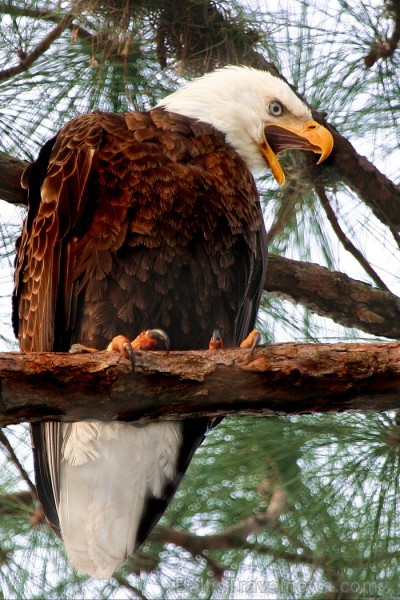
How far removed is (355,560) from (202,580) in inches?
22.2

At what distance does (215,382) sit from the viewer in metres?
1.84

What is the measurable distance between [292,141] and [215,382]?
1.23 m

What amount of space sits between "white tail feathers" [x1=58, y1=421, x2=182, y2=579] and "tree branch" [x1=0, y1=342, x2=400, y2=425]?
0.75 metres

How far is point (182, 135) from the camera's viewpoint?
102 inches

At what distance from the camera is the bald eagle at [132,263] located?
239cm

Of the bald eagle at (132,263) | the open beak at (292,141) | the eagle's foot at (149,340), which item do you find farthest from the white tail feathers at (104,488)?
the open beak at (292,141)

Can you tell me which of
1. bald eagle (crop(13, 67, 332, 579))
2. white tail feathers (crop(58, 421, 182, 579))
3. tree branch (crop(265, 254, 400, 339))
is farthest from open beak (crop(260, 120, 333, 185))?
white tail feathers (crop(58, 421, 182, 579))

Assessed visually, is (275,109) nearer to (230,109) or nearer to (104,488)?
(230,109)

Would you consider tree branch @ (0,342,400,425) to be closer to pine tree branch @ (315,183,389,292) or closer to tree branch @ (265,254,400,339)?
tree branch @ (265,254,400,339)

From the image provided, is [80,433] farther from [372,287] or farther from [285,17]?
[285,17]

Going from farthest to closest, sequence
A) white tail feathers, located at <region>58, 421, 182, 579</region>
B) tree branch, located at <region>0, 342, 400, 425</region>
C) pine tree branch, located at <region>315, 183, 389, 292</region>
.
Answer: pine tree branch, located at <region>315, 183, 389, 292</region>
white tail feathers, located at <region>58, 421, 182, 579</region>
tree branch, located at <region>0, 342, 400, 425</region>

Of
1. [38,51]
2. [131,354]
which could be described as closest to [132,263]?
[131,354]

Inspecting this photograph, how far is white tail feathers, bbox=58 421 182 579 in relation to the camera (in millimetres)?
2580

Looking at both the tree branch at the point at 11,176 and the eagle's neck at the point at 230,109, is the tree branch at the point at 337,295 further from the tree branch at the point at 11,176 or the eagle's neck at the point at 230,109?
the tree branch at the point at 11,176
